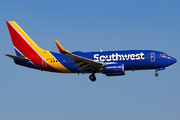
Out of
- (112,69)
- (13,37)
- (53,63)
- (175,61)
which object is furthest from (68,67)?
(175,61)

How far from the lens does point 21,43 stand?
59.0 metres

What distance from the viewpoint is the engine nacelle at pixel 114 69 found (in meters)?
51.2

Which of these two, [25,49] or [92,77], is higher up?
[25,49]

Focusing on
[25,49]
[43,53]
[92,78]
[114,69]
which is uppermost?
[25,49]

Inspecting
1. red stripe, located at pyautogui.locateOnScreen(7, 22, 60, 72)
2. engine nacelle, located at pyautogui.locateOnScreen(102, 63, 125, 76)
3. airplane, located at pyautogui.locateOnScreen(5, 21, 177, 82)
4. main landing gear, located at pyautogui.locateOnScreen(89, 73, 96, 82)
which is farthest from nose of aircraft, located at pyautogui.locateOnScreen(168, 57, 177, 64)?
red stripe, located at pyautogui.locateOnScreen(7, 22, 60, 72)

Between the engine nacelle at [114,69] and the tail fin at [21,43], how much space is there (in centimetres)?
1317

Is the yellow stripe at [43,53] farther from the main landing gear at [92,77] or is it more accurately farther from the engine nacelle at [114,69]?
the engine nacelle at [114,69]

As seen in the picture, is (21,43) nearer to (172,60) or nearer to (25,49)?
(25,49)

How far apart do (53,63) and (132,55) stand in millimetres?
13572

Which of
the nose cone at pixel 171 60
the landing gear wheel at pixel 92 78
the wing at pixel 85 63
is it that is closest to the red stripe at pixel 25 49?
the wing at pixel 85 63

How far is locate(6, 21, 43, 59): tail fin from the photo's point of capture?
189 feet

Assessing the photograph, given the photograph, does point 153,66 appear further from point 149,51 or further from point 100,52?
point 100,52

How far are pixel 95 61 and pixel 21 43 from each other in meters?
15.2

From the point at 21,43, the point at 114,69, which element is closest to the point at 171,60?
the point at 114,69
